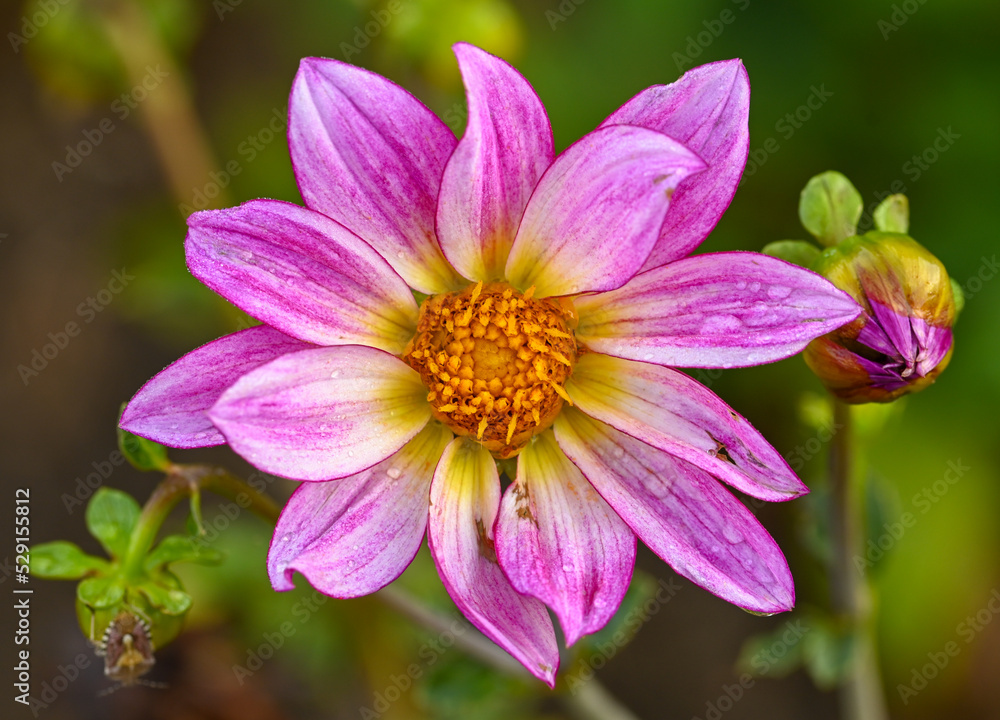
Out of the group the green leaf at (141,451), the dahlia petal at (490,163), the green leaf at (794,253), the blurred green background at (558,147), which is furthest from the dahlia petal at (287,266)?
the blurred green background at (558,147)

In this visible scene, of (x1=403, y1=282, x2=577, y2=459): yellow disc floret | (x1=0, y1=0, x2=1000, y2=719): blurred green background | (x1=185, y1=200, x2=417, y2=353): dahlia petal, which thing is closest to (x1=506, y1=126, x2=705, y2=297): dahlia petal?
(x1=403, y1=282, x2=577, y2=459): yellow disc floret

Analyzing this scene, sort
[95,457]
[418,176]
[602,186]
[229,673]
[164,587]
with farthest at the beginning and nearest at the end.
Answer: [95,457], [229,673], [164,587], [418,176], [602,186]

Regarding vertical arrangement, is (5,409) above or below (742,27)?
below

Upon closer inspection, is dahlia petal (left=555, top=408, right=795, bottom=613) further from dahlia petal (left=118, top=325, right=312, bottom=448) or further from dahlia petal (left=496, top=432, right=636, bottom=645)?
dahlia petal (left=118, top=325, right=312, bottom=448)

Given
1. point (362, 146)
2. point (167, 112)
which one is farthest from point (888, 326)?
point (167, 112)

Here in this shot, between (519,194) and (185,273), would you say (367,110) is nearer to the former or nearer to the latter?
(519,194)

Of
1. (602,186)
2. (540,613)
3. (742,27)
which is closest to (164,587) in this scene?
(540,613)

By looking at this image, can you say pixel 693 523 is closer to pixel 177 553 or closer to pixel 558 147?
pixel 177 553
